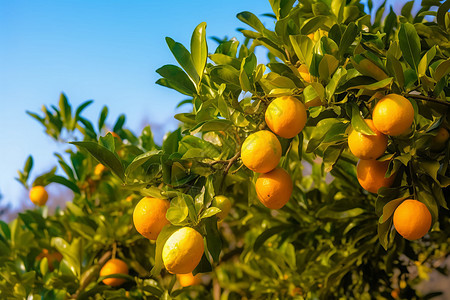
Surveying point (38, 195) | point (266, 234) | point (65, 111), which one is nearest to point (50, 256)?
point (38, 195)

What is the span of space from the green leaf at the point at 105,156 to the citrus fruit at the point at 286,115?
27 cm

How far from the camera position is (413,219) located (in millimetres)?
697

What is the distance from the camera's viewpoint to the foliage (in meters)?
0.71

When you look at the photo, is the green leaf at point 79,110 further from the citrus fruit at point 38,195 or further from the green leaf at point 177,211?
the green leaf at point 177,211

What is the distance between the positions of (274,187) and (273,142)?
84mm

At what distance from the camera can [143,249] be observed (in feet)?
4.42

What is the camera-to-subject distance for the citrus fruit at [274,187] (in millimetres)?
725

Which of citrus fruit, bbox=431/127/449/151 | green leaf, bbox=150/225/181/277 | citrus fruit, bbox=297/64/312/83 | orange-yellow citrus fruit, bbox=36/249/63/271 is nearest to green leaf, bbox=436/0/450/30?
citrus fruit, bbox=431/127/449/151

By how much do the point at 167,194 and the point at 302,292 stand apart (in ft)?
2.21

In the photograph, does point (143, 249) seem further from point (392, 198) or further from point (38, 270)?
point (392, 198)

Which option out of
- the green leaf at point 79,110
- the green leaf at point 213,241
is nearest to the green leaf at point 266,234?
the green leaf at point 213,241

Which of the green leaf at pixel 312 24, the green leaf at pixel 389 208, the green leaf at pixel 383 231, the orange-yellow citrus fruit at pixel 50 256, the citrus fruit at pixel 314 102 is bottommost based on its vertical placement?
the orange-yellow citrus fruit at pixel 50 256

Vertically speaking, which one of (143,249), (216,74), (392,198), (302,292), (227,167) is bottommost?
(302,292)

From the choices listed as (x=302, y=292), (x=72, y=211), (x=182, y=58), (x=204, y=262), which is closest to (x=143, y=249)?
(x=72, y=211)
